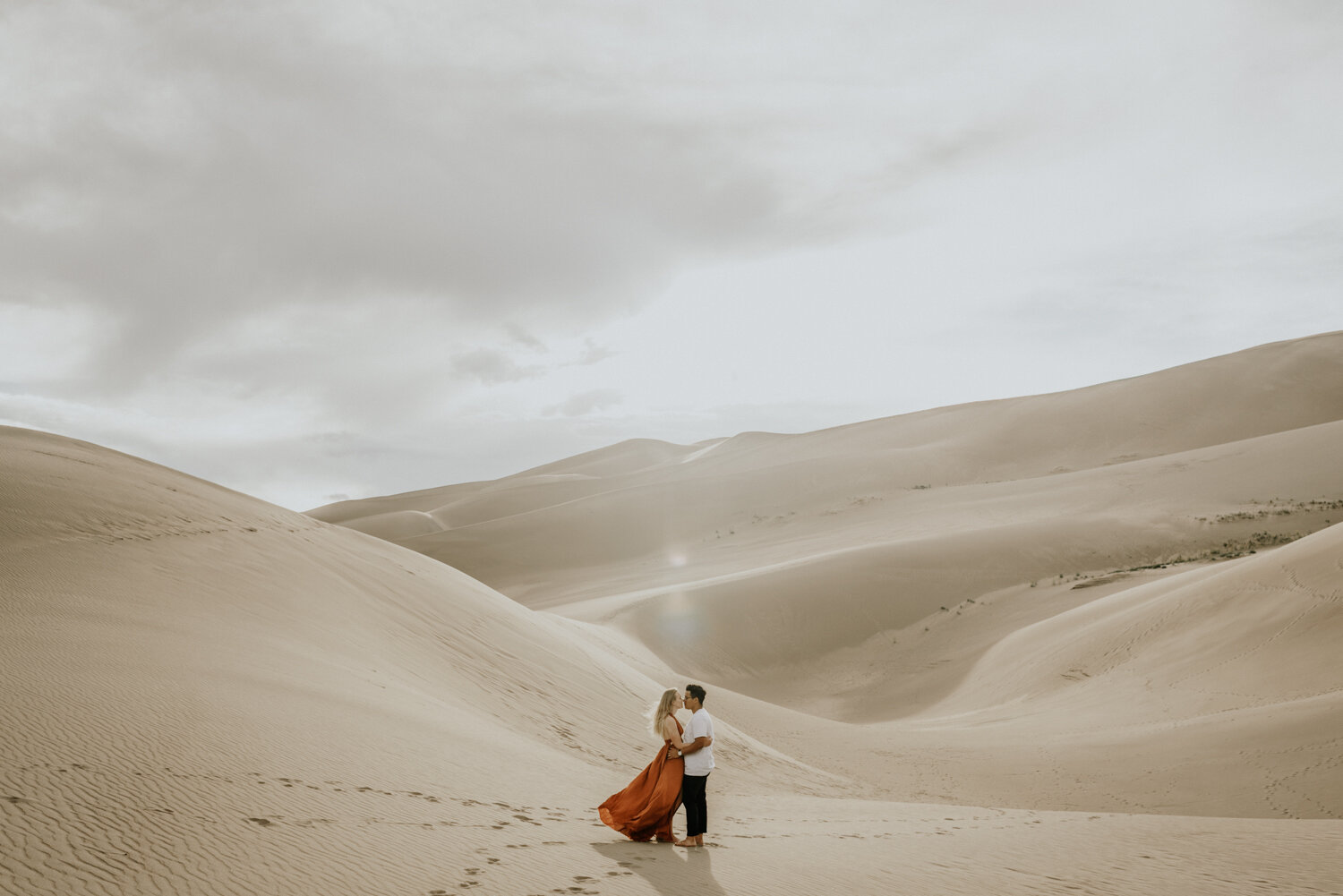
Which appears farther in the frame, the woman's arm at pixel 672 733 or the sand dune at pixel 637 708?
the woman's arm at pixel 672 733

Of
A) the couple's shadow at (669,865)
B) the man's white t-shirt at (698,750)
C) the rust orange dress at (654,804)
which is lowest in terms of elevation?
the couple's shadow at (669,865)

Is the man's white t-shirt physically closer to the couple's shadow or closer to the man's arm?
the man's arm

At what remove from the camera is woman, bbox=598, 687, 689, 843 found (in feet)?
22.3

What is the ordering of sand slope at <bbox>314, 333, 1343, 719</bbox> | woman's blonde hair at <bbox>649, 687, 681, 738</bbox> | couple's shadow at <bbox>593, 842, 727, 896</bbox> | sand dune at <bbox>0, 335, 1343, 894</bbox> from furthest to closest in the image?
1. sand slope at <bbox>314, 333, 1343, 719</bbox>
2. woman's blonde hair at <bbox>649, 687, 681, 738</bbox>
3. couple's shadow at <bbox>593, 842, 727, 896</bbox>
4. sand dune at <bbox>0, 335, 1343, 894</bbox>

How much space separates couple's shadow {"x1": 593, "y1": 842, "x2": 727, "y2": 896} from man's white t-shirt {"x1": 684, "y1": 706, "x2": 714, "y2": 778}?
601 millimetres

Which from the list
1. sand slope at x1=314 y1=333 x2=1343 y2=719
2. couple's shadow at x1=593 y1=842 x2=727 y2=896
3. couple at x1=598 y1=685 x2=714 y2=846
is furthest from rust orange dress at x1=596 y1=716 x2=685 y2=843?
sand slope at x1=314 y1=333 x2=1343 y2=719

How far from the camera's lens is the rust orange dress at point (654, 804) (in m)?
6.79

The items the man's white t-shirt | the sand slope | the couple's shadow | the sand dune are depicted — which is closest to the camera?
the sand dune

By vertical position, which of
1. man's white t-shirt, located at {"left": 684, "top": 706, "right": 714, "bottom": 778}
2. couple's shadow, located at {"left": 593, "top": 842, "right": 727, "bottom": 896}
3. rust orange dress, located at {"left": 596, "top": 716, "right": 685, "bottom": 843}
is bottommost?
couple's shadow, located at {"left": 593, "top": 842, "right": 727, "bottom": 896}

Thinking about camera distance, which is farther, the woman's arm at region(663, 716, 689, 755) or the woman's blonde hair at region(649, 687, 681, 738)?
the woman's blonde hair at region(649, 687, 681, 738)

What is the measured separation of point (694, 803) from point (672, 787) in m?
0.22

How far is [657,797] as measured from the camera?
682 cm

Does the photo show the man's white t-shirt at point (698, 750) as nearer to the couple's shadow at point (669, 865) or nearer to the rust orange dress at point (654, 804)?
the rust orange dress at point (654, 804)

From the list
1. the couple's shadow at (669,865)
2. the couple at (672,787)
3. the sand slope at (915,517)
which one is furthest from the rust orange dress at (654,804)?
the sand slope at (915,517)
